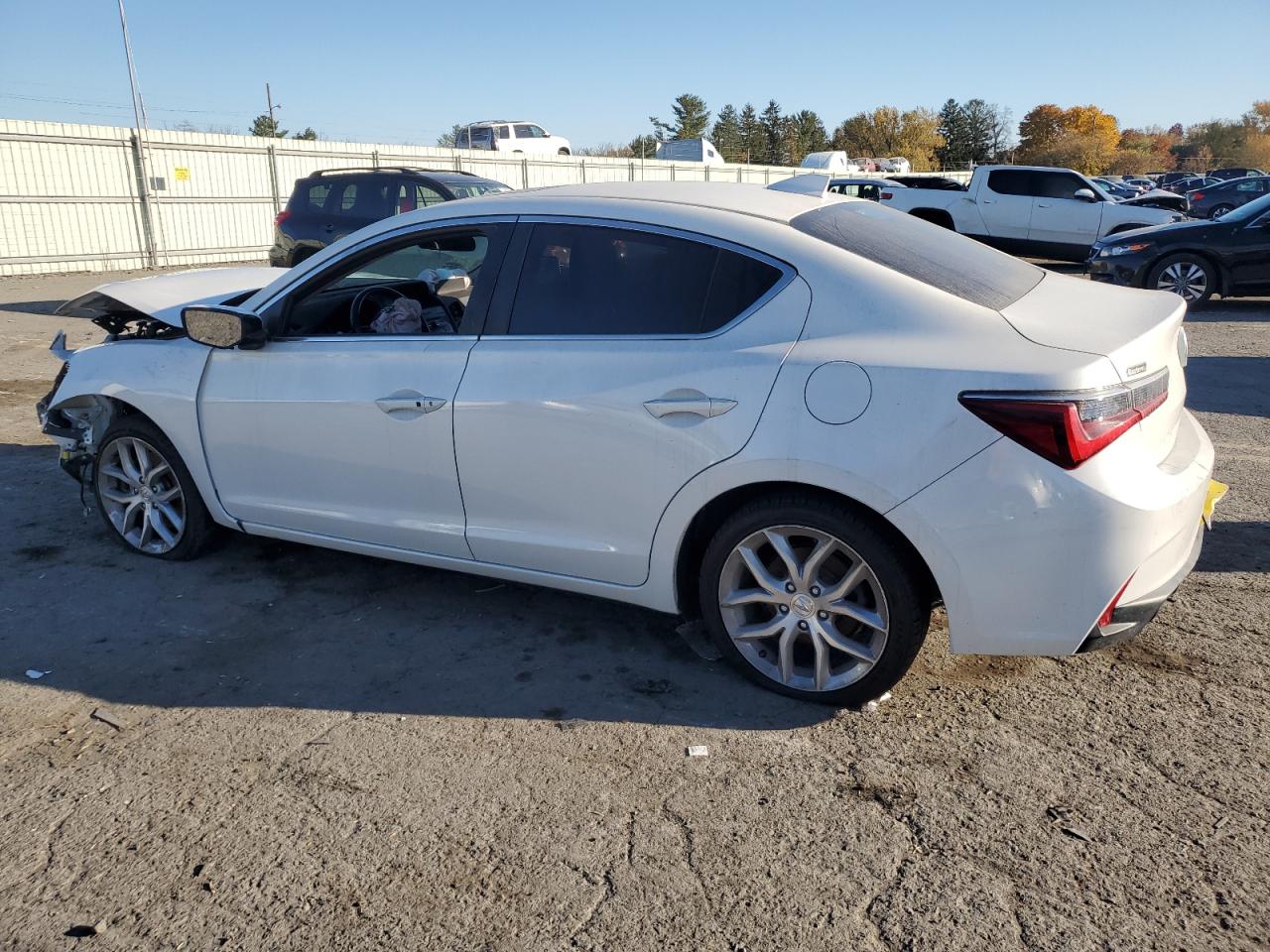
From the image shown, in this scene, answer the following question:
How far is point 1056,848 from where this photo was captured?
8.80 ft

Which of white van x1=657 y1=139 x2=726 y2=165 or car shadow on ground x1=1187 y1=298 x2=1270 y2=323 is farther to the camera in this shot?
white van x1=657 y1=139 x2=726 y2=165

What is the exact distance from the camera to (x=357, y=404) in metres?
3.99

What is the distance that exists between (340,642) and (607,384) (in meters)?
1.55

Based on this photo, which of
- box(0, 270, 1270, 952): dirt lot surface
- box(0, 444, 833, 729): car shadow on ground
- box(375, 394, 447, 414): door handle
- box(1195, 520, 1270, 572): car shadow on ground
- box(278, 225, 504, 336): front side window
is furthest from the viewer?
box(1195, 520, 1270, 572): car shadow on ground

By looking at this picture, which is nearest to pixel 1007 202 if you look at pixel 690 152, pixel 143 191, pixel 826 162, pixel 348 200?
pixel 348 200

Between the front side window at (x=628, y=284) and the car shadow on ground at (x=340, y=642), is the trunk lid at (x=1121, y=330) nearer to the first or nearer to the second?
the front side window at (x=628, y=284)

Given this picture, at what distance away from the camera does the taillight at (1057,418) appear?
2854 mm

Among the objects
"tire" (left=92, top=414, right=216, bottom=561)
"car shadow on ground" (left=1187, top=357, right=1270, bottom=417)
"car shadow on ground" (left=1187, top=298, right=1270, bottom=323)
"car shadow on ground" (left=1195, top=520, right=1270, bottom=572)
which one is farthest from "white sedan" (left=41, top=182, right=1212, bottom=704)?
"car shadow on ground" (left=1187, top=298, right=1270, bottom=323)

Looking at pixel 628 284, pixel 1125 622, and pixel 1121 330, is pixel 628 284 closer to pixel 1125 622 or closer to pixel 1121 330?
pixel 1121 330

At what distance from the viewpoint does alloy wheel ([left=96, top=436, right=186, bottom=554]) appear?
4762 mm

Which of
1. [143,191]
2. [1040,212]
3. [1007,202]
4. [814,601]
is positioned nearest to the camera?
[814,601]

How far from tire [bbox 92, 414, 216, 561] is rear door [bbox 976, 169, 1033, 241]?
57.3 feet

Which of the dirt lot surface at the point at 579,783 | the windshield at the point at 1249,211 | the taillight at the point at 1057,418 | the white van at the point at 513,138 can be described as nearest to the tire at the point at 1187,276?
the windshield at the point at 1249,211

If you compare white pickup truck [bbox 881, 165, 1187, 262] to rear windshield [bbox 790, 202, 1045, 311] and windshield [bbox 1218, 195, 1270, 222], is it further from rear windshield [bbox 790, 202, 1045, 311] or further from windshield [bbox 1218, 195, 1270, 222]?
rear windshield [bbox 790, 202, 1045, 311]
